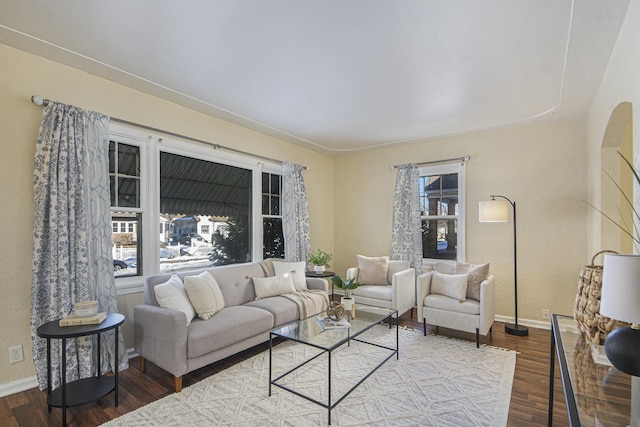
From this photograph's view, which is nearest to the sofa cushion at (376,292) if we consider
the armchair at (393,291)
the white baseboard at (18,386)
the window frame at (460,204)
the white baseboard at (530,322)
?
the armchair at (393,291)

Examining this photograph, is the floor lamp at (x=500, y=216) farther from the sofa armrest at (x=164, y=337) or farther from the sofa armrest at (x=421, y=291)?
the sofa armrest at (x=164, y=337)

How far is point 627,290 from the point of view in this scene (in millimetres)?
1199

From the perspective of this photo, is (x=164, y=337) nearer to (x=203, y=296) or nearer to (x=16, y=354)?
(x=203, y=296)

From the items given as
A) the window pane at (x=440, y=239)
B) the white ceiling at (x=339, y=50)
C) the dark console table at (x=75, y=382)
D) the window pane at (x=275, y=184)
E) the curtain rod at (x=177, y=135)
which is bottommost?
the dark console table at (x=75, y=382)

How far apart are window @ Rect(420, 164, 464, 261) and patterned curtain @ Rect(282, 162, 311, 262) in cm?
193

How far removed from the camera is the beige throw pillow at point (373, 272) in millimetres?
4648

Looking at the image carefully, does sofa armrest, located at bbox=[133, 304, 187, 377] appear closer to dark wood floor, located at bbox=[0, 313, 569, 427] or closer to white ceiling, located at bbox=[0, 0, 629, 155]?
dark wood floor, located at bbox=[0, 313, 569, 427]

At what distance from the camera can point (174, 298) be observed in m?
2.86

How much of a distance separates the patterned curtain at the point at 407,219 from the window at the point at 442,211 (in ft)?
0.63

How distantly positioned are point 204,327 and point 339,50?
254 cm

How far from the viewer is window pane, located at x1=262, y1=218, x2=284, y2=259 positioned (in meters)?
4.90

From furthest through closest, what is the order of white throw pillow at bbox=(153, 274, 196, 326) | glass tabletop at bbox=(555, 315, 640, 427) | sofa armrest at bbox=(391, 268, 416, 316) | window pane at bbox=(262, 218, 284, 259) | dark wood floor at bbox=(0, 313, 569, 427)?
window pane at bbox=(262, 218, 284, 259), sofa armrest at bbox=(391, 268, 416, 316), white throw pillow at bbox=(153, 274, 196, 326), dark wood floor at bbox=(0, 313, 569, 427), glass tabletop at bbox=(555, 315, 640, 427)

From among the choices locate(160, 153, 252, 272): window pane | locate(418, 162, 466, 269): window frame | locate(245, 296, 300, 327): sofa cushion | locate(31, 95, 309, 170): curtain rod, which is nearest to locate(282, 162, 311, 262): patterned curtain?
locate(31, 95, 309, 170): curtain rod

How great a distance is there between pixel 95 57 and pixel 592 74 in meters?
4.27
